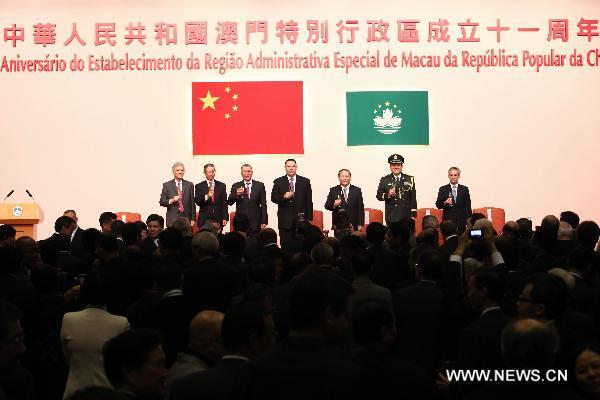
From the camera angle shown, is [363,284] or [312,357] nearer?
[312,357]

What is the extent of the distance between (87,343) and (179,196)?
29.2ft

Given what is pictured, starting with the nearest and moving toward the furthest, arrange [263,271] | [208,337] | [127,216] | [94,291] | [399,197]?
[208,337] → [94,291] → [263,271] → [399,197] → [127,216]

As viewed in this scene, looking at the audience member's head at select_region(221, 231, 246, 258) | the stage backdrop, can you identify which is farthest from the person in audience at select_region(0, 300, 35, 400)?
the stage backdrop

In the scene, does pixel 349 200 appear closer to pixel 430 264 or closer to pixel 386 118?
pixel 386 118

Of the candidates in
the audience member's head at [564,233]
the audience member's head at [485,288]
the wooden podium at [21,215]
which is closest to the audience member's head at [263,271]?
the audience member's head at [485,288]

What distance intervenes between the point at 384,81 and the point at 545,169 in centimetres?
286

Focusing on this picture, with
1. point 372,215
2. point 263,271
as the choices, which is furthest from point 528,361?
point 372,215

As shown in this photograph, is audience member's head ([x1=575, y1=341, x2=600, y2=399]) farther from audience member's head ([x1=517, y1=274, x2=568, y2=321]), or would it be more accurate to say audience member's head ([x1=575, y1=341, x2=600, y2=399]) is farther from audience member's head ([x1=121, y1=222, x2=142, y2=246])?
audience member's head ([x1=121, y1=222, x2=142, y2=246])

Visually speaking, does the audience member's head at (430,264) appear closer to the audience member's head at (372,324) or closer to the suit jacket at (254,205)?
the audience member's head at (372,324)

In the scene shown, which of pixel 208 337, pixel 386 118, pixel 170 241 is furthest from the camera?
pixel 386 118

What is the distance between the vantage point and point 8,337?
12.0 ft

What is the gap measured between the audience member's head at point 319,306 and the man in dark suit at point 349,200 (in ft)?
33.1

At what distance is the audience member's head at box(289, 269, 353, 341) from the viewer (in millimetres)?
3072

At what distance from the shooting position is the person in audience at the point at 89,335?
4457 millimetres
